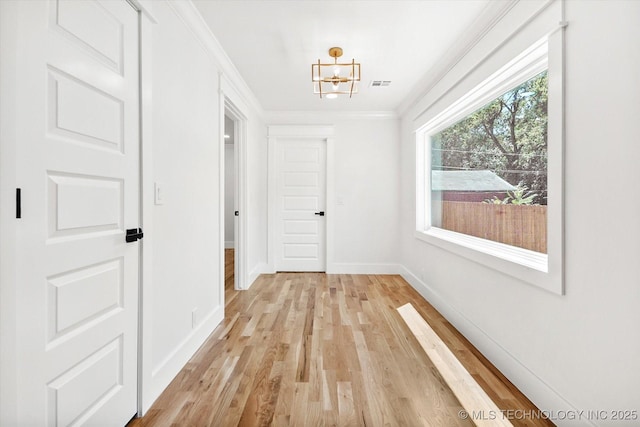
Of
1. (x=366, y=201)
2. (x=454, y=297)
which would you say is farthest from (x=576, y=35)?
(x=366, y=201)

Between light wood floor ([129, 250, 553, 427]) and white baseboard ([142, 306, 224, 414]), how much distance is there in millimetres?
42

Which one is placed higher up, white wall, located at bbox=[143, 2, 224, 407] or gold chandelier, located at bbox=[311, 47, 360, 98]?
gold chandelier, located at bbox=[311, 47, 360, 98]

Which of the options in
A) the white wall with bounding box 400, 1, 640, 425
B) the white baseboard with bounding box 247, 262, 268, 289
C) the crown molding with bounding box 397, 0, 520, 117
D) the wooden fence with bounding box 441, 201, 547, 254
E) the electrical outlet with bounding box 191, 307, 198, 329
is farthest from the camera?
the white baseboard with bounding box 247, 262, 268, 289

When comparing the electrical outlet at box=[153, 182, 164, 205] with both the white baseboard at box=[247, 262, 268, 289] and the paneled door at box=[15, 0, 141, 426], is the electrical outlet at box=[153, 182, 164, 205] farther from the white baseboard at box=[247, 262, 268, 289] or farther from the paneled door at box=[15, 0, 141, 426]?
the white baseboard at box=[247, 262, 268, 289]

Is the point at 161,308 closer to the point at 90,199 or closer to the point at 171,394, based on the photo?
the point at 171,394

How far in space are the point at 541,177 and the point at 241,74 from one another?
285 cm

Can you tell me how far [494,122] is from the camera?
245cm

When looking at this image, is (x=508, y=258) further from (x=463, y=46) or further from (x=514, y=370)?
(x=463, y=46)

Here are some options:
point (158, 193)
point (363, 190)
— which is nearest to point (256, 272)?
point (363, 190)

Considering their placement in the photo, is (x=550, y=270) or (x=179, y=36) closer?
(x=550, y=270)

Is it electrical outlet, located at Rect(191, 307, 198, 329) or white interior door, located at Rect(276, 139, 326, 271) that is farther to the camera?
white interior door, located at Rect(276, 139, 326, 271)

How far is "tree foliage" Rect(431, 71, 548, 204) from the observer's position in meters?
1.90

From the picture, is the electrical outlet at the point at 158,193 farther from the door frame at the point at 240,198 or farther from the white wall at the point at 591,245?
the white wall at the point at 591,245

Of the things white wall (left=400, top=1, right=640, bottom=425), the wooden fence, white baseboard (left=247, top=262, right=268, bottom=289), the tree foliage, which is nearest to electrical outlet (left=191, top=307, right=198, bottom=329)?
white baseboard (left=247, top=262, right=268, bottom=289)
